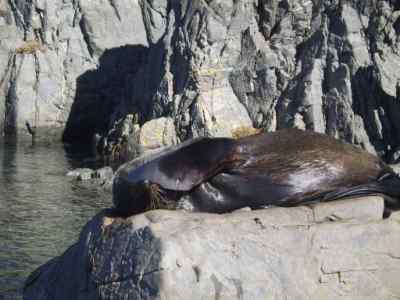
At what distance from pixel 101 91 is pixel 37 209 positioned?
2496 centimetres

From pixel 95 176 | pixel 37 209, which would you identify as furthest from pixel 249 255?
pixel 95 176

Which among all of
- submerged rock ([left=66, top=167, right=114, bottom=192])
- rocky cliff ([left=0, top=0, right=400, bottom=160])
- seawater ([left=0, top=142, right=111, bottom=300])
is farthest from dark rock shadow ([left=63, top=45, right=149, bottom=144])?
submerged rock ([left=66, top=167, right=114, bottom=192])

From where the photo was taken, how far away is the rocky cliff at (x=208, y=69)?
80.2 feet

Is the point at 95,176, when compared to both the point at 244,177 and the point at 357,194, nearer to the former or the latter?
the point at 244,177

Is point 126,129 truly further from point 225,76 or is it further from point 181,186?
point 181,186

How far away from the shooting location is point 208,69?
95.6ft

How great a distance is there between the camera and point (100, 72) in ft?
139

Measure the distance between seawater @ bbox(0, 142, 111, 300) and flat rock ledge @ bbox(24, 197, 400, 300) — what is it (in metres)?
3.57

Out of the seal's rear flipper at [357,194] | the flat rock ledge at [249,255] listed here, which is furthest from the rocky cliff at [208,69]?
the flat rock ledge at [249,255]

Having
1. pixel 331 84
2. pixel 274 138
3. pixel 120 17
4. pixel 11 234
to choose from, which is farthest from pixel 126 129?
pixel 274 138

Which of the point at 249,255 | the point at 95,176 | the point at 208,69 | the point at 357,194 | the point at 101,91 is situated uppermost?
the point at 357,194

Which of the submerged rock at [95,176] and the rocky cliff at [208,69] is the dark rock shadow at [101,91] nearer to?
the rocky cliff at [208,69]

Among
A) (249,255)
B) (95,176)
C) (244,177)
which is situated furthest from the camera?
(95,176)

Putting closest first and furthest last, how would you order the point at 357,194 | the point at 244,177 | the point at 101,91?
the point at 357,194
the point at 244,177
the point at 101,91
